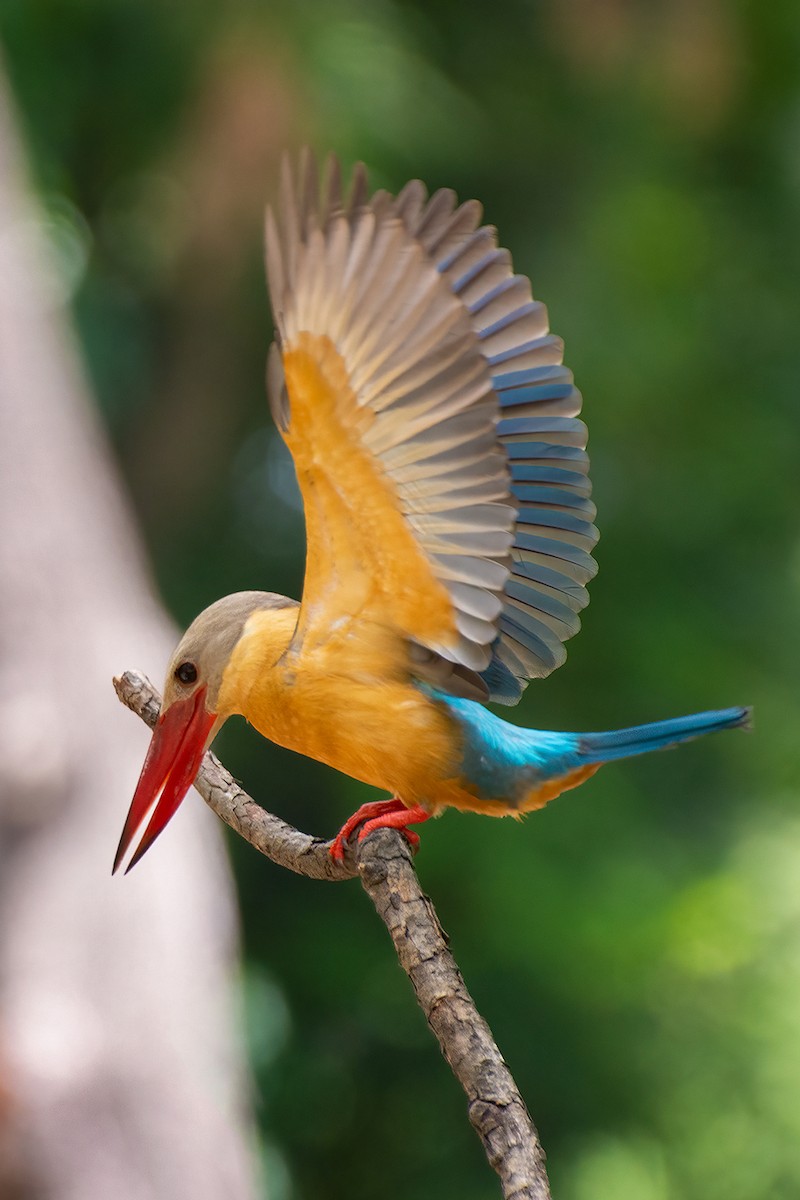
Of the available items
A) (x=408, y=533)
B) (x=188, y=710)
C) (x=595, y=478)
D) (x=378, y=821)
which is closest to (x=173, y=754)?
(x=188, y=710)

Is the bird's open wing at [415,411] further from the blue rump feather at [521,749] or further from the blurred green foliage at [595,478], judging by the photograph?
the blurred green foliage at [595,478]

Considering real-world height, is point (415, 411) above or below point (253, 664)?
above

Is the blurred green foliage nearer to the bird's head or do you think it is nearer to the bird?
the bird

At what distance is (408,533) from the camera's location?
1772mm

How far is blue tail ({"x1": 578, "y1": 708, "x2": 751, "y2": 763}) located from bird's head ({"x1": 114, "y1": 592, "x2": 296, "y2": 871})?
0.49m

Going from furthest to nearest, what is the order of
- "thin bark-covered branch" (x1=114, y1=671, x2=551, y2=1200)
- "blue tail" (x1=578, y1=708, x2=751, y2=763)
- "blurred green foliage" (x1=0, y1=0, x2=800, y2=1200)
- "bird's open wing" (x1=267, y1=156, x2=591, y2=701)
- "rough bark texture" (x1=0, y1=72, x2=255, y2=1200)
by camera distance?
1. "blurred green foliage" (x1=0, y1=0, x2=800, y2=1200)
2. "rough bark texture" (x1=0, y1=72, x2=255, y2=1200)
3. "blue tail" (x1=578, y1=708, x2=751, y2=763)
4. "bird's open wing" (x1=267, y1=156, x2=591, y2=701)
5. "thin bark-covered branch" (x1=114, y1=671, x2=551, y2=1200)

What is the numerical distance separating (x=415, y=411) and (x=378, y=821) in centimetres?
55

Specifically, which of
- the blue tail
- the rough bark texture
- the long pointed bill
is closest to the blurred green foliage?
the rough bark texture

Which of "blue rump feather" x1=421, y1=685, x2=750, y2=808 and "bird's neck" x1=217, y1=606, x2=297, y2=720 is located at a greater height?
"bird's neck" x1=217, y1=606, x2=297, y2=720

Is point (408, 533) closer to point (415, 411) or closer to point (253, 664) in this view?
point (415, 411)

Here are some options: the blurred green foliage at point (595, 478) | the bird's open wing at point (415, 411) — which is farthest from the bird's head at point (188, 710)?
the blurred green foliage at point (595, 478)

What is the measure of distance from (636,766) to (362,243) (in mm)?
4123

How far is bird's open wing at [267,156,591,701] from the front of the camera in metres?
1.65

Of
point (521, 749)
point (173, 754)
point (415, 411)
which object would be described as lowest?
point (521, 749)
